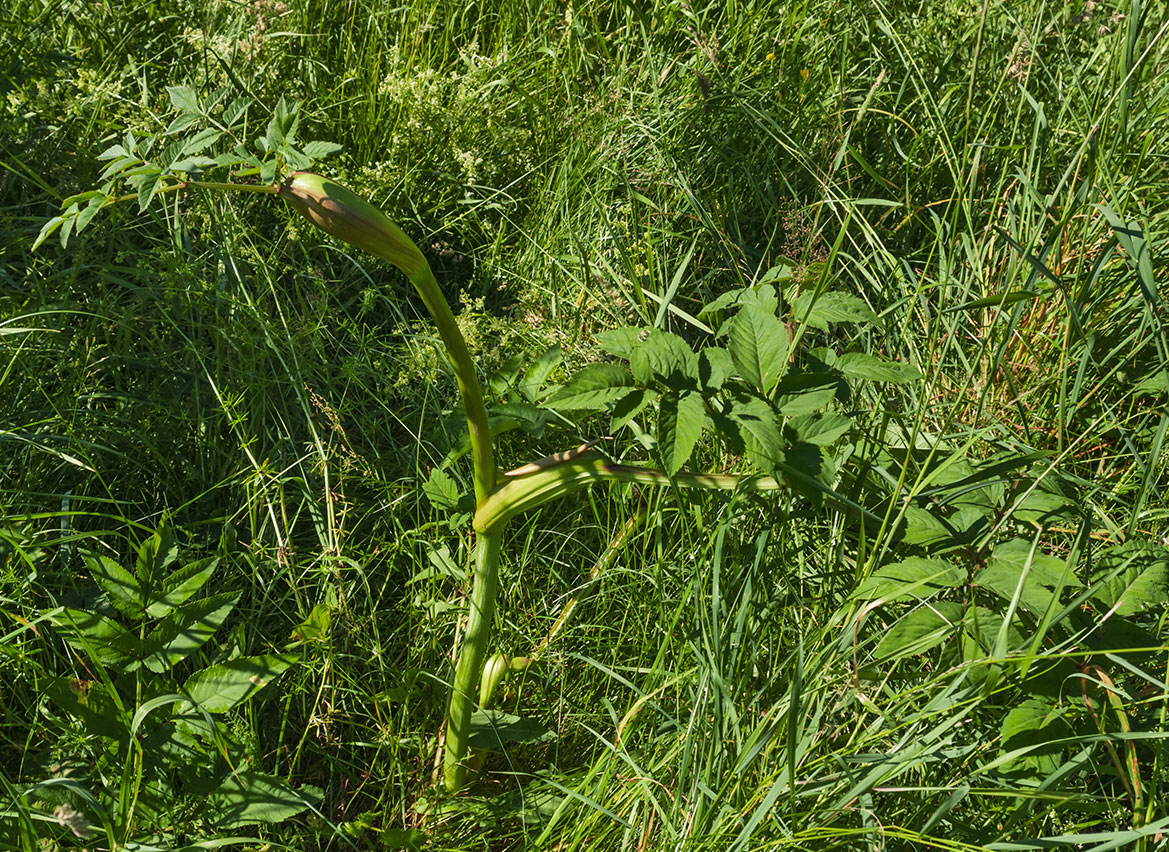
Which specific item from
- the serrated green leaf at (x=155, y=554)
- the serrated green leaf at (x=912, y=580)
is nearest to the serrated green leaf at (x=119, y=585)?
the serrated green leaf at (x=155, y=554)

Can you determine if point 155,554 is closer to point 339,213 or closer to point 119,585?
point 119,585

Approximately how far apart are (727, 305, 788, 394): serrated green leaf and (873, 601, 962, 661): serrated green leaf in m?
0.35

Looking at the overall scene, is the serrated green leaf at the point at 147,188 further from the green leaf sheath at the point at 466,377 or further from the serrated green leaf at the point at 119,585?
the serrated green leaf at the point at 119,585

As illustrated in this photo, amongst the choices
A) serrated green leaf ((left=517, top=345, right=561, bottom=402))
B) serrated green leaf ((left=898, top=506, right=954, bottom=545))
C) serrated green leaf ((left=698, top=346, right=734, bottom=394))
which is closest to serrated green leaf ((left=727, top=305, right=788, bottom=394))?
serrated green leaf ((left=698, top=346, right=734, bottom=394))

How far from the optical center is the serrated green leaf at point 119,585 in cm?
130

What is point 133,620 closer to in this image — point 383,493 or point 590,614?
point 383,493

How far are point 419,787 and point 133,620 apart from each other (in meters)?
0.51

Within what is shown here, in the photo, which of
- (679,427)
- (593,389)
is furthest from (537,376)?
(679,427)

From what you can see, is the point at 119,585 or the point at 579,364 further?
the point at 579,364

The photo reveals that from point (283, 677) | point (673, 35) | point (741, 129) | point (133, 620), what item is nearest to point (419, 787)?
point (283, 677)

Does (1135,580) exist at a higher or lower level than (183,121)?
lower

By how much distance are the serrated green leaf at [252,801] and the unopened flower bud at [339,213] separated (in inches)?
28.2

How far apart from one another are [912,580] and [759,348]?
0.37 m

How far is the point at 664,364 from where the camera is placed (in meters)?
1.25
